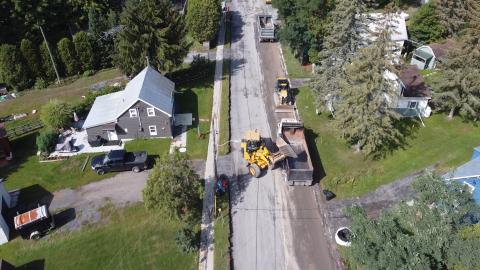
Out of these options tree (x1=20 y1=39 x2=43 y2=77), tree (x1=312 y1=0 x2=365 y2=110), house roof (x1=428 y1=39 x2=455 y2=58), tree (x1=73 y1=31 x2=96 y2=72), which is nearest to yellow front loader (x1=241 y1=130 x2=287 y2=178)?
tree (x1=312 y1=0 x2=365 y2=110)

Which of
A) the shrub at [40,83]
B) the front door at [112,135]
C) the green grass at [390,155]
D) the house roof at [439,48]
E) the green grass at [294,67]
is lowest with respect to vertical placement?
the green grass at [390,155]

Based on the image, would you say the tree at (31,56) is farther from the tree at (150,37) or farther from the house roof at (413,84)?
the house roof at (413,84)

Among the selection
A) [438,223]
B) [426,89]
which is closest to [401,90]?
[426,89]

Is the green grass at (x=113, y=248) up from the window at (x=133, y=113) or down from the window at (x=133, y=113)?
down

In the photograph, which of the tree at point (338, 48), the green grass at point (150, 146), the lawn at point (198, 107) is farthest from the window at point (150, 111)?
the tree at point (338, 48)

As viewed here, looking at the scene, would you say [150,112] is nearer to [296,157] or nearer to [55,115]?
[55,115]

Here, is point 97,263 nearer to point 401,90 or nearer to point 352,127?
point 352,127

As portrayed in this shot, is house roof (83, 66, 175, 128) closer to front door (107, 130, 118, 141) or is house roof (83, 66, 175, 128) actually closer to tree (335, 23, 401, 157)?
front door (107, 130, 118, 141)
